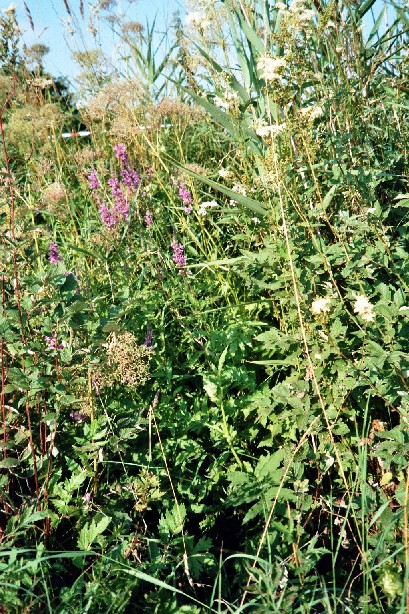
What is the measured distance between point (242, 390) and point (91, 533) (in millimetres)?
896

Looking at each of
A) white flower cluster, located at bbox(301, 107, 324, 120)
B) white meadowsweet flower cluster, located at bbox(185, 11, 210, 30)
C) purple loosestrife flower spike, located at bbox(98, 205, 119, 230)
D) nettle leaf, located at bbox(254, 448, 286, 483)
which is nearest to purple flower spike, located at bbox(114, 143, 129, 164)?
purple loosestrife flower spike, located at bbox(98, 205, 119, 230)

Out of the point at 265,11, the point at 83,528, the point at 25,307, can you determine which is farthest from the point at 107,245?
the point at 83,528

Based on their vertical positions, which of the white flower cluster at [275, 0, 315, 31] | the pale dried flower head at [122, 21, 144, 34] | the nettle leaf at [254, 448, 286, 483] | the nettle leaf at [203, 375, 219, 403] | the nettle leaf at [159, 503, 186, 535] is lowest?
the nettle leaf at [159, 503, 186, 535]

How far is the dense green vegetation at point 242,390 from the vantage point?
1.71m

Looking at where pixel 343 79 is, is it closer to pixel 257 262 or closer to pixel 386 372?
pixel 257 262

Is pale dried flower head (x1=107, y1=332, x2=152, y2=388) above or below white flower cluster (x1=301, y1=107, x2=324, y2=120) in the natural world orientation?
below

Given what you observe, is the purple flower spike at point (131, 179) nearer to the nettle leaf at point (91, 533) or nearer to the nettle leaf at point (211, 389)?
the nettle leaf at point (211, 389)

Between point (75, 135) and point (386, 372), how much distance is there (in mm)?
3223

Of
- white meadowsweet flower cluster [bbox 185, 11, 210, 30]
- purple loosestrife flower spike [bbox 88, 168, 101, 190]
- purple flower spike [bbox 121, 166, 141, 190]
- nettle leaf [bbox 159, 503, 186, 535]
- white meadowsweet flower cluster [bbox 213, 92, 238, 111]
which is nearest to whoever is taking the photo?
nettle leaf [bbox 159, 503, 186, 535]

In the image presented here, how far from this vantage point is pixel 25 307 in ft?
6.41

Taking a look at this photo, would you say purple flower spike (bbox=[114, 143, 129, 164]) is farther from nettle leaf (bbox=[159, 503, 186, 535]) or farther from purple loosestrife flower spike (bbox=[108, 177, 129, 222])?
nettle leaf (bbox=[159, 503, 186, 535])

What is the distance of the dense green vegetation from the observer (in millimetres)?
1712

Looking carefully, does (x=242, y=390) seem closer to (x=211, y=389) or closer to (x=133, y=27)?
(x=211, y=389)

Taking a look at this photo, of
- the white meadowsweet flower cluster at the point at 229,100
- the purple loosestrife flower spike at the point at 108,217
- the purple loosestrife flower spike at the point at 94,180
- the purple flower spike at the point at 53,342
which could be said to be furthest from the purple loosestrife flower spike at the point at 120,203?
Result: the purple flower spike at the point at 53,342
